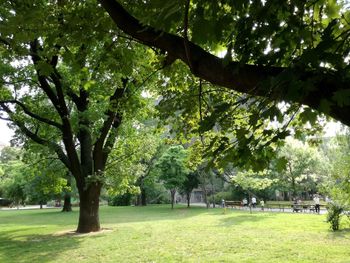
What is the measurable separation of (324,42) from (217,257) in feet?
30.8

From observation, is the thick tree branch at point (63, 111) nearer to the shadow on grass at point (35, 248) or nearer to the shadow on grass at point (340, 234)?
the shadow on grass at point (35, 248)

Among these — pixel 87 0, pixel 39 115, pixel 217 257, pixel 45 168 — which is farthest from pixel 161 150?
pixel 87 0

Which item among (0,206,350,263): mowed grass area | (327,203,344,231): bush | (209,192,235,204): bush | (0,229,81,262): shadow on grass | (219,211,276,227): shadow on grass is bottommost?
(0,229,81,262): shadow on grass

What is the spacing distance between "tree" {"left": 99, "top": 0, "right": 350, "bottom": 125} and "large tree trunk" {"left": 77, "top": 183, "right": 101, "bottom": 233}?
1522cm

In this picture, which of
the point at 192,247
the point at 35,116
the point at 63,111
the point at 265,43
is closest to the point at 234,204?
the point at 63,111

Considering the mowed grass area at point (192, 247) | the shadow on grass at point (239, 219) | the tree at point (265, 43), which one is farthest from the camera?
the shadow on grass at point (239, 219)

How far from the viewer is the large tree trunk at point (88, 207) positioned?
61.5 feet

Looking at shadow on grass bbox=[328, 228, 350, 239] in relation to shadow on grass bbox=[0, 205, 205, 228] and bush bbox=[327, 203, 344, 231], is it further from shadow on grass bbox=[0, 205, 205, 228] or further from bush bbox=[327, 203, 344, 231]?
shadow on grass bbox=[0, 205, 205, 228]

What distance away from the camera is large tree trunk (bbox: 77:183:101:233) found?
18.7m

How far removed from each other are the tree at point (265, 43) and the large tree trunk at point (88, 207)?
1522cm

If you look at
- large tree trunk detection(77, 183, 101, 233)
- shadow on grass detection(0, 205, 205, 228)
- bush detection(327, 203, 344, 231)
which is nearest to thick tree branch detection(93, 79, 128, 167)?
large tree trunk detection(77, 183, 101, 233)

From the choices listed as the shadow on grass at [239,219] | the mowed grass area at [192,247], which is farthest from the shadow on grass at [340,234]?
the shadow on grass at [239,219]

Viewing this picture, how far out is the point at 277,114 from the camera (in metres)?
2.75

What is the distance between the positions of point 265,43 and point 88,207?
16.5 metres
